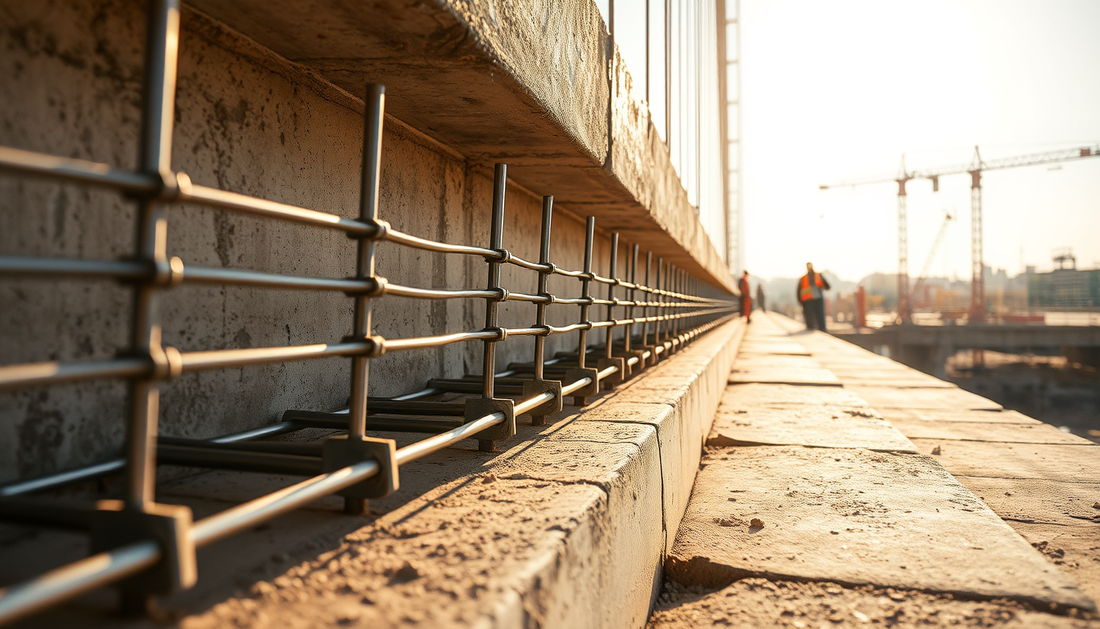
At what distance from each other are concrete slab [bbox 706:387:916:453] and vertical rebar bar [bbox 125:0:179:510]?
312 centimetres

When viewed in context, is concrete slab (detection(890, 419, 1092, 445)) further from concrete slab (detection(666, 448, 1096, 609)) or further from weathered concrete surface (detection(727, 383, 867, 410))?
concrete slab (detection(666, 448, 1096, 609))

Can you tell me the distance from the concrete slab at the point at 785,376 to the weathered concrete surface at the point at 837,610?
416 cm

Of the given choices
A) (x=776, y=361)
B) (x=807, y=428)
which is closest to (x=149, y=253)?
(x=807, y=428)

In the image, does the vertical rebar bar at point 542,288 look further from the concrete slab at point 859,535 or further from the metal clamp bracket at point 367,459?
the metal clamp bracket at point 367,459

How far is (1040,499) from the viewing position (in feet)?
9.45

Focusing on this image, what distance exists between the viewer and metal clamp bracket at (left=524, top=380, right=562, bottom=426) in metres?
2.27

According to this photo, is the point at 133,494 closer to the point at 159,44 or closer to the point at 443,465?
the point at 159,44

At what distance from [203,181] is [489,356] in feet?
2.71

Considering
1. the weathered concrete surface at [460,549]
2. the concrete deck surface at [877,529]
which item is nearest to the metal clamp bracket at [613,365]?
the concrete deck surface at [877,529]

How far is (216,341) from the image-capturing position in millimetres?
1531

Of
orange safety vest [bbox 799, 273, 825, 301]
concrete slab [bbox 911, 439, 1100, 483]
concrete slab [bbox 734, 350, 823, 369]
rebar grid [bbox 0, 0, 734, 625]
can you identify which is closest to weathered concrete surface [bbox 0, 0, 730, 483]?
rebar grid [bbox 0, 0, 734, 625]

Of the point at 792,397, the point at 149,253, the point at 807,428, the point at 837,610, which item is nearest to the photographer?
the point at 149,253

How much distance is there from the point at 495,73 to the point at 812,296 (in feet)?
59.9

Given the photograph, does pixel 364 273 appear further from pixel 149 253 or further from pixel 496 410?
pixel 496 410
